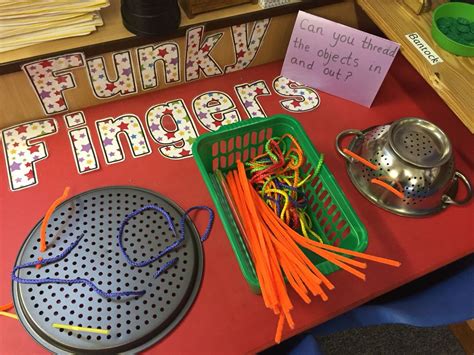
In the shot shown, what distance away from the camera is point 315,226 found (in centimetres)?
92

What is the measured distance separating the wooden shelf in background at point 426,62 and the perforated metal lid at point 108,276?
602 mm

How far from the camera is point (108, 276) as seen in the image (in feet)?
2.49

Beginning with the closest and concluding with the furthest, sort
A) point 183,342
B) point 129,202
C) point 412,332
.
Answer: point 183,342 < point 129,202 < point 412,332

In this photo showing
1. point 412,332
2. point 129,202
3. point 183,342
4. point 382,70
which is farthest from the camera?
point 412,332

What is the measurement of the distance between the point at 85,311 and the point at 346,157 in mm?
615

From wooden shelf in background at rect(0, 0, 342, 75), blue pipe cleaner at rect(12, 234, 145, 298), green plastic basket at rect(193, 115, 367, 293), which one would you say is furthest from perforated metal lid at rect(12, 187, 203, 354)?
wooden shelf in background at rect(0, 0, 342, 75)

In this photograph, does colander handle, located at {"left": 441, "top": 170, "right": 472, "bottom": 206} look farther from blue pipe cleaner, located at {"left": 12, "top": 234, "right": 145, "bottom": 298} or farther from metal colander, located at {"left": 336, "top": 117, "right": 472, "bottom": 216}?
blue pipe cleaner, located at {"left": 12, "top": 234, "right": 145, "bottom": 298}

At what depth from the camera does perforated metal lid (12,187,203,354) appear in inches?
27.8

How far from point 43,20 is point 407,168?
2.61 feet

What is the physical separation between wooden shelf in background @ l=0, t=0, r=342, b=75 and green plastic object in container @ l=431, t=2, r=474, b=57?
26 centimetres

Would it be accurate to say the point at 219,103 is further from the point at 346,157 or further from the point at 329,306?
the point at 329,306

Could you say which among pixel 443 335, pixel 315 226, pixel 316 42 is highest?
pixel 316 42

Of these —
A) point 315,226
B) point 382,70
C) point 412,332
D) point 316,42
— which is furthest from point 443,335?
point 316,42

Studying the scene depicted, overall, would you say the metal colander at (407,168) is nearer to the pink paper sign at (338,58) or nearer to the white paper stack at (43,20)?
the pink paper sign at (338,58)
